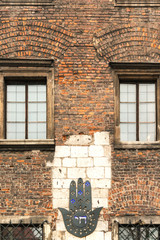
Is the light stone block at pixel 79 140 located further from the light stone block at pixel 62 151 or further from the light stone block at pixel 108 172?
the light stone block at pixel 108 172

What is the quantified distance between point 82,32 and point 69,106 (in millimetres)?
1844

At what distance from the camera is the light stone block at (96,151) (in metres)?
11.8

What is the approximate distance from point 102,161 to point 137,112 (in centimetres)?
153

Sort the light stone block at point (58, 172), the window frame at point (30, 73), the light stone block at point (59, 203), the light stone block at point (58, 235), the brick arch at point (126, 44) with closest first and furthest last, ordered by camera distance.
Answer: the light stone block at point (58, 235), the light stone block at point (59, 203), the light stone block at point (58, 172), the window frame at point (30, 73), the brick arch at point (126, 44)

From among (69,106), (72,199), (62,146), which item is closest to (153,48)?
(69,106)

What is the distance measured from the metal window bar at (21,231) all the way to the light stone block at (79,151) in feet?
5.94

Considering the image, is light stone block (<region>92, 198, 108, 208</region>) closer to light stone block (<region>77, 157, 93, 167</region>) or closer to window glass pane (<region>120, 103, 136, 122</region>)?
light stone block (<region>77, 157, 93, 167</region>)

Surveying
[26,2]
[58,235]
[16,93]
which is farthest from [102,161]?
[26,2]

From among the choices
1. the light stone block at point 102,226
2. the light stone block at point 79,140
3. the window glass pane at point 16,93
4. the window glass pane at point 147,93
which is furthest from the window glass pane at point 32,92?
the light stone block at point 102,226

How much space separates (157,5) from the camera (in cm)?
1238

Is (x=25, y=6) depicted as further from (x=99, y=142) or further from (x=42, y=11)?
(x=99, y=142)

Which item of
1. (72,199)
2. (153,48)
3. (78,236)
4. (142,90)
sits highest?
(153,48)

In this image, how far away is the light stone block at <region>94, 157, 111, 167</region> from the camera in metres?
11.7

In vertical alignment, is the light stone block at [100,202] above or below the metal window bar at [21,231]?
above
